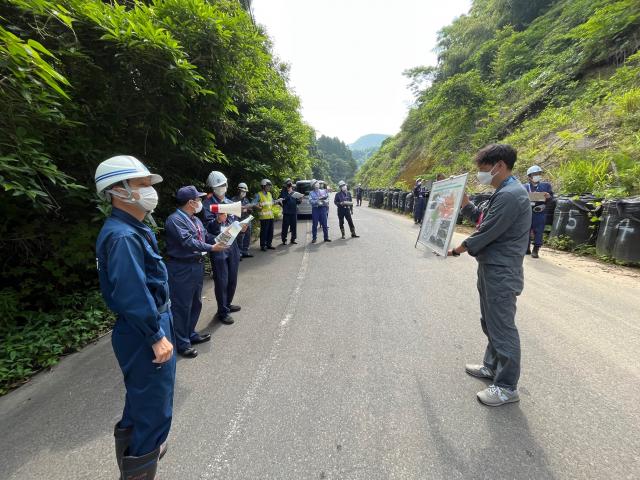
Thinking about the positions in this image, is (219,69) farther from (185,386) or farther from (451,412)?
(451,412)

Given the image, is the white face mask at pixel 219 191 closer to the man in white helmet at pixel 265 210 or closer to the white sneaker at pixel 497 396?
the man in white helmet at pixel 265 210

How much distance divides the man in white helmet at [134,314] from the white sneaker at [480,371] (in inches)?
102

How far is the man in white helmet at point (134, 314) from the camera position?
5.23 feet

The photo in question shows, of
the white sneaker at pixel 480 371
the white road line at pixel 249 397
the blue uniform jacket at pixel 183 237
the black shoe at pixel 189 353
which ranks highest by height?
the blue uniform jacket at pixel 183 237

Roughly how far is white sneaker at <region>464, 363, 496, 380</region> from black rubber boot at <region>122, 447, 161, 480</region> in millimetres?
2669

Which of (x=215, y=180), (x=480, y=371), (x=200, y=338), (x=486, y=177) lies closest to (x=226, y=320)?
(x=200, y=338)

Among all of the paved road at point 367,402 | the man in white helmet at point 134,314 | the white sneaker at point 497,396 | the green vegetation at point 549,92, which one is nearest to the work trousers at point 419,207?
the green vegetation at point 549,92

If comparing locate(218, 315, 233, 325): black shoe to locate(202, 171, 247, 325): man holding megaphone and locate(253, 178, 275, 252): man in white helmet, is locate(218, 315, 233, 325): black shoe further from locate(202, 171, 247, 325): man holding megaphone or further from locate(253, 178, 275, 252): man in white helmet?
locate(253, 178, 275, 252): man in white helmet

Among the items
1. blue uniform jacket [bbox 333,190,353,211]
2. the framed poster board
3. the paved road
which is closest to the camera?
the paved road

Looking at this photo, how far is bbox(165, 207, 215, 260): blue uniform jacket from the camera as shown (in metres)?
3.10

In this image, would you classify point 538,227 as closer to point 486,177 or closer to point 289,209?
point 486,177

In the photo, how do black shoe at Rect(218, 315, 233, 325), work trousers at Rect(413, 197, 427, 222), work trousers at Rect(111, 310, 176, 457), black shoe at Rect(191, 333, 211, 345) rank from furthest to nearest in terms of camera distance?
work trousers at Rect(413, 197, 427, 222)
black shoe at Rect(218, 315, 233, 325)
black shoe at Rect(191, 333, 211, 345)
work trousers at Rect(111, 310, 176, 457)

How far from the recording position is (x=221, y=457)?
6.63 feet

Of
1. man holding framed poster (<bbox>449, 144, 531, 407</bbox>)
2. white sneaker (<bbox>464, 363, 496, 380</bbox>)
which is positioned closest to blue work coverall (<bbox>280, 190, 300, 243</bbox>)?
man holding framed poster (<bbox>449, 144, 531, 407</bbox>)
